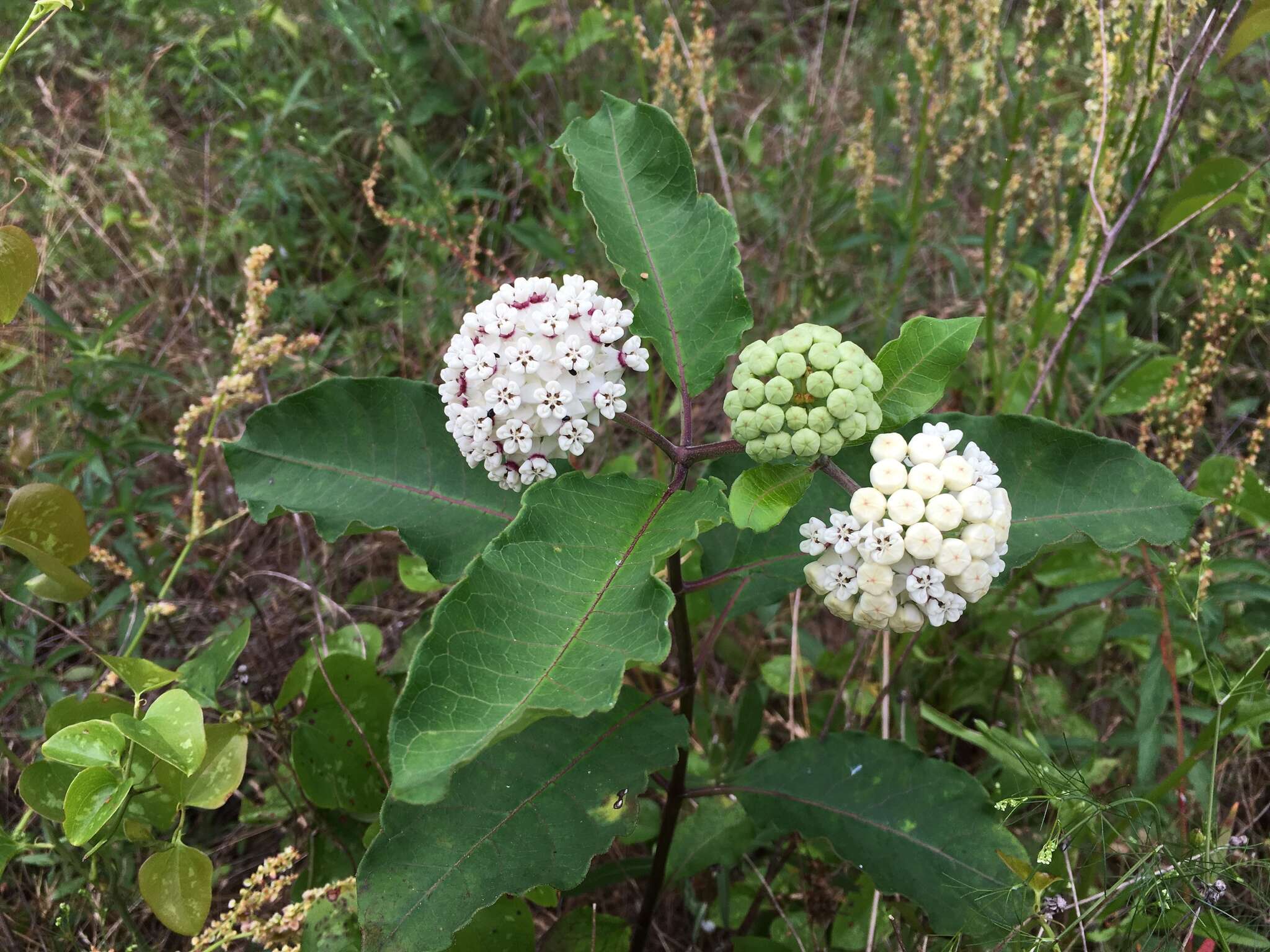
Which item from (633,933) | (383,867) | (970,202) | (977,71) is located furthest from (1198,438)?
(383,867)

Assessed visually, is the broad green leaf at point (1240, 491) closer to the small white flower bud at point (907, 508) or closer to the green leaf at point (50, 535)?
the small white flower bud at point (907, 508)

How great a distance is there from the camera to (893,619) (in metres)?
1.57

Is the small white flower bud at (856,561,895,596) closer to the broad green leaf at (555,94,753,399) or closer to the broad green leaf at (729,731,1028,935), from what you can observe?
the broad green leaf at (555,94,753,399)

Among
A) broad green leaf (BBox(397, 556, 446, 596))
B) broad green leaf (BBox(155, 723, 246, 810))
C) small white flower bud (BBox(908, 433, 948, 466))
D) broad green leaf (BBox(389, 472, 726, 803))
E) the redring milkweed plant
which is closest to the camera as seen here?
broad green leaf (BBox(389, 472, 726, 803))

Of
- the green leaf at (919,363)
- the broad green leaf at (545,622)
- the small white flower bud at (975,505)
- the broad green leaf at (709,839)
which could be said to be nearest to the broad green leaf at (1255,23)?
the green leaf at (919,363)

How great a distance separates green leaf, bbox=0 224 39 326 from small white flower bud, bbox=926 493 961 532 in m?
1.58

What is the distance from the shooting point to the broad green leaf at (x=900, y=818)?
183 centimetres

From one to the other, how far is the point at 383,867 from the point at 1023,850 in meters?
1.18

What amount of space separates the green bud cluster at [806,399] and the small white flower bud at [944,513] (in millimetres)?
160

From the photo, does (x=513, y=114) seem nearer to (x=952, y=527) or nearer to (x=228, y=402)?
(x=228, y=402)

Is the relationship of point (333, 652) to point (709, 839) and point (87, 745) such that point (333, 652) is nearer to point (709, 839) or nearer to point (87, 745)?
point (87, 745)

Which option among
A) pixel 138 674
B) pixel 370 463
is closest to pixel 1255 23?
pixel 370 463

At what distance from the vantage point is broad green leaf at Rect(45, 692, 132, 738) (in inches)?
75.0

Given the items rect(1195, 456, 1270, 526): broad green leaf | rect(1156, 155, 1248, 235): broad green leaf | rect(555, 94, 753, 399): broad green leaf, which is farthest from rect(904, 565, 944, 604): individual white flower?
rect(1156, 155, 1248, 235): broad green leaf
